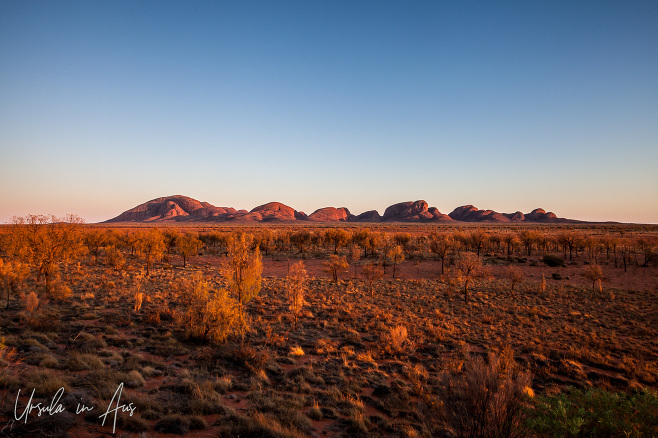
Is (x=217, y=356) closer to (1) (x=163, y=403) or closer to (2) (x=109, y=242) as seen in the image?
(1) (x=163, y=403)

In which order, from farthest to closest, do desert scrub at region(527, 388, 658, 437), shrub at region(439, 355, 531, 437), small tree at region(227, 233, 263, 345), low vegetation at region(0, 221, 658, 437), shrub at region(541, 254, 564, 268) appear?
shrub at region(541, 254, 564, 268) < small tree at region(227, 233, 263, 345) < low vegetation at region(0, 221, 658, 437) < shrub at region(439, 355, 531, 437) < desert scrub at region(527, 388, 658, 437)

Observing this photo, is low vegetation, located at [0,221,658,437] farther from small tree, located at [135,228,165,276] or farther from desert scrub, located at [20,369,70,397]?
small tree, located at [135,228,165,276]

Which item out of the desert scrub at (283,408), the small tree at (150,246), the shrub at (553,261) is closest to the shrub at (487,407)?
the desert scrub at (283,408)

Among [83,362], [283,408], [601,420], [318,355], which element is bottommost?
[318,355]

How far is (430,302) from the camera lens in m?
21.9

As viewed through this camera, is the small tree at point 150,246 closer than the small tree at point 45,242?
No

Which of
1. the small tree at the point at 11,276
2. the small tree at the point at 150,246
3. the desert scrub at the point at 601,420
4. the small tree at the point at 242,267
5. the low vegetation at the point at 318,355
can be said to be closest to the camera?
the desert scrub at the point at 601,420

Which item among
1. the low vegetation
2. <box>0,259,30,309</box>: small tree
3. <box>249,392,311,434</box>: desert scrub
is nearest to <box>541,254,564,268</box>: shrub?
the low vegetation

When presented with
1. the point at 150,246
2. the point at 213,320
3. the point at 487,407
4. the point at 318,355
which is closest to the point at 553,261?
the point at 318,355

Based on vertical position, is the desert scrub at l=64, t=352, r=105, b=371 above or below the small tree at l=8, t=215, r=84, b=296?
below

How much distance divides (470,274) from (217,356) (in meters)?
20.5

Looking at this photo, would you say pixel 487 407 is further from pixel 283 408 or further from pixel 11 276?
pixel 11 276

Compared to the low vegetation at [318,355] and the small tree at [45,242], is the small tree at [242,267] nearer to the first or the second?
the low vegetation at [318,355]

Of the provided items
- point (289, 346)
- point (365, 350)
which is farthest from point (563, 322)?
point (289, 346)
